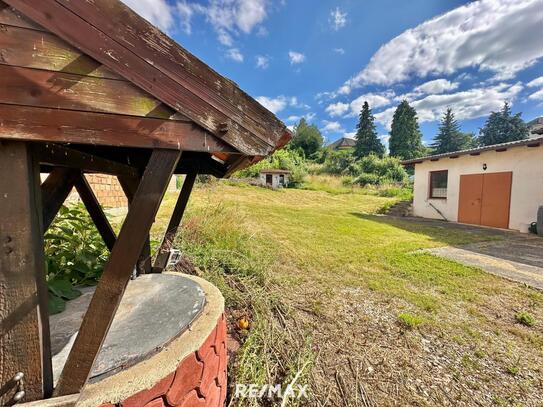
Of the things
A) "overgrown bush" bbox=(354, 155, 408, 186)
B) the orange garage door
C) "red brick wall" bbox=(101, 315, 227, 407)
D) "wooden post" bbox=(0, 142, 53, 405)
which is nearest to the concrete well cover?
"red brick wall" bbox=(101, 315, 227, 407)

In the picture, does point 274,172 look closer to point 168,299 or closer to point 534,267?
point 534,267

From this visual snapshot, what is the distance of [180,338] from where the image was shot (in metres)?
1.26

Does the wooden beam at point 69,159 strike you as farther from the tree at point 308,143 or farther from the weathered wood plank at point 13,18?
the tree at point 308,143

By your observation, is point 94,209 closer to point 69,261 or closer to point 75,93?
point 69,261

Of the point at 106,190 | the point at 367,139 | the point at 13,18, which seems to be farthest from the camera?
the point at 367,139

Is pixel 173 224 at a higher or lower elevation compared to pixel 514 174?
lower

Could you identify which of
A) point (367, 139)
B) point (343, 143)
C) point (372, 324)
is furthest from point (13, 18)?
point (343, 143)

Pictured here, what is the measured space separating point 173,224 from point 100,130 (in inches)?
62.5

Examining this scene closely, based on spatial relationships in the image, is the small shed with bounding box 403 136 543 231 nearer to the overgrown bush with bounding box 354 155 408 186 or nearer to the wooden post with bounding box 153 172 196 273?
the wooden post with bounding box 153 172 196 273

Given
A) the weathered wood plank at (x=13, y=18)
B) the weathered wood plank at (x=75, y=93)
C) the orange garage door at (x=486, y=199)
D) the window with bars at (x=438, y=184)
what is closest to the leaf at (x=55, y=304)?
the weathered wood plank at (x=75, y=93)

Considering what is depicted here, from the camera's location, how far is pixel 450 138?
149 feet

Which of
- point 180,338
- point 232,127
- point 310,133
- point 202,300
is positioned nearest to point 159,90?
point 232,127

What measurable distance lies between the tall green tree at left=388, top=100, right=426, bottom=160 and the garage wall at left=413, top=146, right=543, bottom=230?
3489cm

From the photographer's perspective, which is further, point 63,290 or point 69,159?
point 63,290
